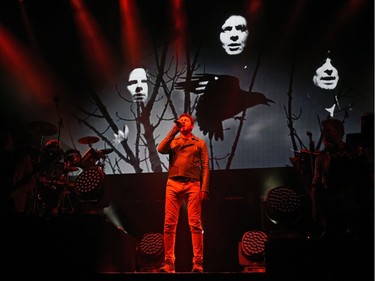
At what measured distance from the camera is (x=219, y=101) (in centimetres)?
752

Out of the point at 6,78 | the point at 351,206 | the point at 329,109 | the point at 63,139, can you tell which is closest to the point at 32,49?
the point at 6,78

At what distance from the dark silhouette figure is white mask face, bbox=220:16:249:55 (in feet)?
2.08

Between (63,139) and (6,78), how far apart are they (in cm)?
166

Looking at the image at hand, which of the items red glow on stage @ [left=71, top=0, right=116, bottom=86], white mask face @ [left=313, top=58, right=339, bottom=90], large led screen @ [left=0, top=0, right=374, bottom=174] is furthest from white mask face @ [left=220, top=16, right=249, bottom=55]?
red glow on stage @ [left=71, top=0, right=116, bottom=86]

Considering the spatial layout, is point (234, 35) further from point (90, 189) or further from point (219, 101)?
point (90, 189)

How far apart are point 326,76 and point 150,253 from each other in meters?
4.60

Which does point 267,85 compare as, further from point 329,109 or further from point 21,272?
point 21,272

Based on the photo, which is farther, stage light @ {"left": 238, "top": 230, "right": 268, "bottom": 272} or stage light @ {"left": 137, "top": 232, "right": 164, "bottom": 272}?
stage light @ {"left": 137, "top": 232, "right": 164, "bottom": 272}

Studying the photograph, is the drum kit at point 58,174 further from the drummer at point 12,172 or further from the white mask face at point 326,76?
the white mask face at point 326,76

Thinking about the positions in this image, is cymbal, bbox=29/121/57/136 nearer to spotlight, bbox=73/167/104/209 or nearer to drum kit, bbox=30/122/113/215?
drum kit, bbox=30/122/113/215

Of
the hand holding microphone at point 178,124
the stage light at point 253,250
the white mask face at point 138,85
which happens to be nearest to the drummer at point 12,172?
the hand holding microphone at point 178,124

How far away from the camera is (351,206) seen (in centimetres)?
381

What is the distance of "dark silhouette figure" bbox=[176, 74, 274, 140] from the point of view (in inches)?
291

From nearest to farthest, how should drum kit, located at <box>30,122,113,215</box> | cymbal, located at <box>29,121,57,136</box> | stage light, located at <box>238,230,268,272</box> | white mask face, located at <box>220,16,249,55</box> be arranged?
stage light, located at <box>238,230,268,272</box>
drum kit, located at <box>30,122,113,215</box>
cymbal, located at <box>29,121,57,136</box>
white mask face, located at <box>220,16,249,55</box>
